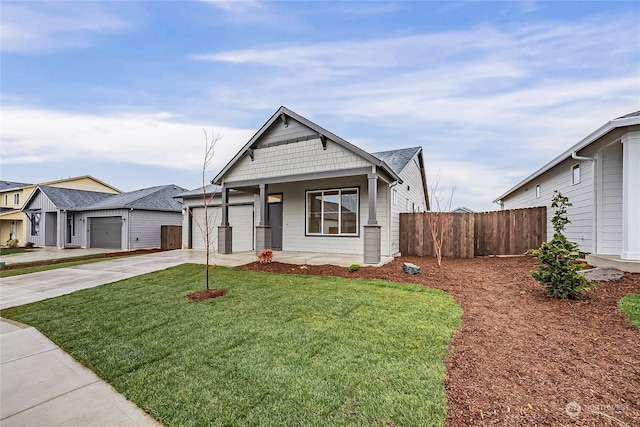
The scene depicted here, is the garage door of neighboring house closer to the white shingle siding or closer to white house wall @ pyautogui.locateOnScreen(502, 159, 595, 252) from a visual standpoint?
the white shingle siding

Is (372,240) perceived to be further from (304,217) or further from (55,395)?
(55,395)

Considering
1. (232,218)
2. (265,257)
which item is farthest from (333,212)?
(232,218)

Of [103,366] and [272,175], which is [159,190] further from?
[103,366]

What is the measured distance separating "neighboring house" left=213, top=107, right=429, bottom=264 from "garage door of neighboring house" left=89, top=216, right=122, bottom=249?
1048 cm

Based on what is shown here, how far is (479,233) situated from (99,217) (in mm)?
21707

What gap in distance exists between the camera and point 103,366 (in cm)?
280

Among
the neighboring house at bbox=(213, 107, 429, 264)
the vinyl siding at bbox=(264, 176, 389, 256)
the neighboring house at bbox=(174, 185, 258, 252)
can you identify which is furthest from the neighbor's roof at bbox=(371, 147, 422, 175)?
the neighboring house at bbox=(174, 185, 258, 252)

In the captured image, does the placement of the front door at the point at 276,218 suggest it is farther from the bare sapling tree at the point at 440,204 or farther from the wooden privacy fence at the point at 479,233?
the bare sapling tree at the point at 440,204

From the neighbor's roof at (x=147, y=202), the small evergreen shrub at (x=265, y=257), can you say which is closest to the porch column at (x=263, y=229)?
Answer: the small evergreen shrub at (x=265, y=257)

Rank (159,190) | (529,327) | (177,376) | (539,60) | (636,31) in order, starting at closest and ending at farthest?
(177,376) → (529,327) → (636,31) → (539,60) → (159,190)

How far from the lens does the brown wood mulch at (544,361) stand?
1.96m

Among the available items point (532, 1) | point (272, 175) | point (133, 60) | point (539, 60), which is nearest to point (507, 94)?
point (539, 60)

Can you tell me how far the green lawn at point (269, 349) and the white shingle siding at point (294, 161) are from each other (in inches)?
182

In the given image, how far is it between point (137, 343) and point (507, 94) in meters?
12.6
